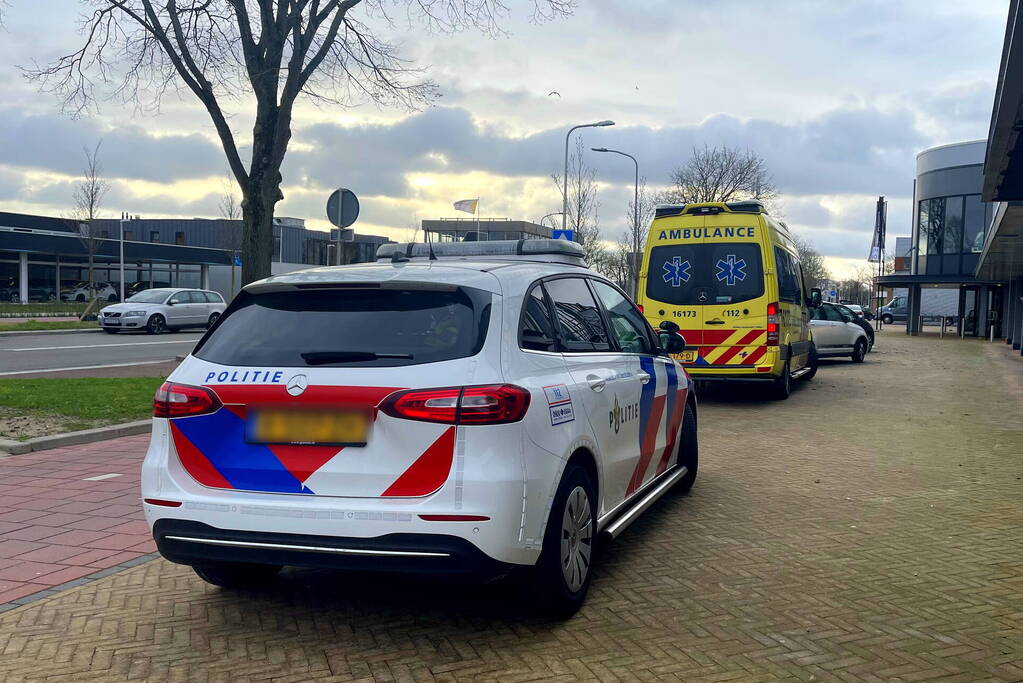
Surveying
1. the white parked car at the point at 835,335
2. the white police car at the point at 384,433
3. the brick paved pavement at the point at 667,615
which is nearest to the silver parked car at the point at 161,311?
the white parked car at the point at 835,335

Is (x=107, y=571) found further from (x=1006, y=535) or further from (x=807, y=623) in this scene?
(x=1006, y=535)

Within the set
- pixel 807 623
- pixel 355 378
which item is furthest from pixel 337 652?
pixel 807 623

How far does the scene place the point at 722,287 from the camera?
12727mm

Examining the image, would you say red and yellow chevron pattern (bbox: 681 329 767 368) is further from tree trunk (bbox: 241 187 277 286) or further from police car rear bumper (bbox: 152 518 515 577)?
police car rear bumper (bbox: 152 518 515 577)

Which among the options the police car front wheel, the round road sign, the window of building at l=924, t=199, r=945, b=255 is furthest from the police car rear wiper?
the window of building at l=924, t=199, r=945, b=255

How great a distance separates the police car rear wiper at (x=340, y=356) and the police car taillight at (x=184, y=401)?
0.43 meters

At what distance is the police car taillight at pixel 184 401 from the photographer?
378 centimetres

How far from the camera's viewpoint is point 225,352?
3.95 m

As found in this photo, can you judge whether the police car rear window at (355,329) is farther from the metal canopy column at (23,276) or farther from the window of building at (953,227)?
the metal canopy column at (23,276)

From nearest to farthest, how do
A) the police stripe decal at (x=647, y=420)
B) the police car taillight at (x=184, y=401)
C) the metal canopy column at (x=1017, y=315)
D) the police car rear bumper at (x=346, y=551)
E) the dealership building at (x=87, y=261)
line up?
the police car rear bumper at (x=346, y=551) → the police car taillight at (x=184, y=401) → the police stripe decal at (x=647, y=420) → the metal canopy column at (x=1017, y=315) → the dealership building at (x=87, y=261)

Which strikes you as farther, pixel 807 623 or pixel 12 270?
pixel 12 270

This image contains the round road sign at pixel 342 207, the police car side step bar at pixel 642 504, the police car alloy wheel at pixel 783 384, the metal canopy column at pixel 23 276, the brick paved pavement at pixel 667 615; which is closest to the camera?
the brick paved pavement at pixel 667 615

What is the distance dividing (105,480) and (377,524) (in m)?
4.36

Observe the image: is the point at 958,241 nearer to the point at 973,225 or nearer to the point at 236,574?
the point at 973,225
